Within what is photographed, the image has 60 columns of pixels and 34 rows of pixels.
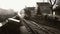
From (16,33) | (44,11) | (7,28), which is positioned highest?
(7,28)

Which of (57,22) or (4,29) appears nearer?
(4,29)

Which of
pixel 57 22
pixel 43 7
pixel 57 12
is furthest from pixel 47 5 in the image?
pixel 57 22

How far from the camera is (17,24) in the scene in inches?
270

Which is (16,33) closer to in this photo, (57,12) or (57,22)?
(57,22)

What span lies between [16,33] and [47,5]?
34363 millimetres

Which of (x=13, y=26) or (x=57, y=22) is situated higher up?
(x=13, y=26)

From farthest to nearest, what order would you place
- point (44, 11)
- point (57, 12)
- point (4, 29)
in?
1. point (44, 11)
2. point (57, 12)
3. point (4, 29)

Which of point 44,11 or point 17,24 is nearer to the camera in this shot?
point 17,24

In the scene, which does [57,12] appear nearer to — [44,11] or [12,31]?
[44,11]

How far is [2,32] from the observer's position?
6609 millimetres

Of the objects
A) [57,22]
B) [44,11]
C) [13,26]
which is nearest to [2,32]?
[13,26]

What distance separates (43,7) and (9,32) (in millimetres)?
Result: 33908

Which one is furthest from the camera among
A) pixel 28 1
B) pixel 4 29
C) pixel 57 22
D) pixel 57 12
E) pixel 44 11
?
pixel 28 1

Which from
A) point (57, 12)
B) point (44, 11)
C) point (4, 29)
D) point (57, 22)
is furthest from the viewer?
point (44, 11)
